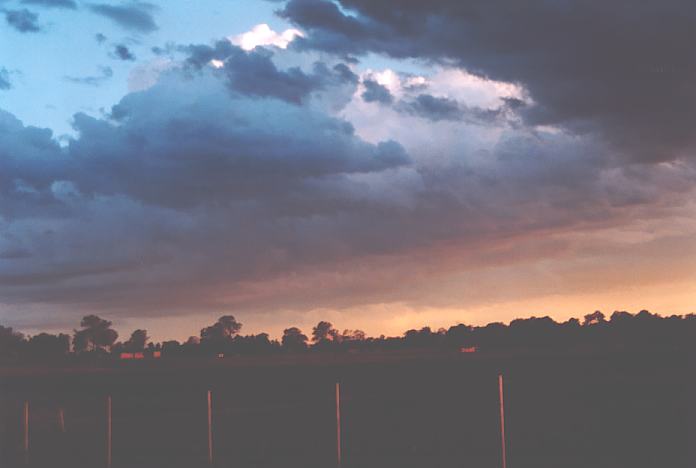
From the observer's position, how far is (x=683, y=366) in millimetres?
70375

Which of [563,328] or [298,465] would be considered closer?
[298,465]

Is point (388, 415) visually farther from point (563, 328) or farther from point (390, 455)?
point (563, 328)

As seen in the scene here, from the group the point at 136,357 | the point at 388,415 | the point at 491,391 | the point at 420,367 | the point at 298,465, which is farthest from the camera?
the point at 136,357

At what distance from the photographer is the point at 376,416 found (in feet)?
147

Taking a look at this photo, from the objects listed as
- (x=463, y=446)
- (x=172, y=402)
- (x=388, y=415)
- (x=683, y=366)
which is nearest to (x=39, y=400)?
(x=172, y=402)

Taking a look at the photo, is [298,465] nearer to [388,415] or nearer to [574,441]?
[574,441]

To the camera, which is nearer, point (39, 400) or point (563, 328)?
point (39, 400)

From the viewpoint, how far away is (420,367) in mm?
91438

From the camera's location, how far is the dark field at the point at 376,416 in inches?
1132

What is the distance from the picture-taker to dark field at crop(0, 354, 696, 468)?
1132 inches

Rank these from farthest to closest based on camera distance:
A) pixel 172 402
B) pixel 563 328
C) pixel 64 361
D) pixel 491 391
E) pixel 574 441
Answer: pixel 563 328
pixel 64 361
pixel 172 402
pixel 491 391
pixel 574 441

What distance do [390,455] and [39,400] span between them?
1994 inches

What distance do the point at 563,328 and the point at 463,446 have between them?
418ft

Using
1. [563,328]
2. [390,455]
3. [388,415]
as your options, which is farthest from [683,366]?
[563,328]
